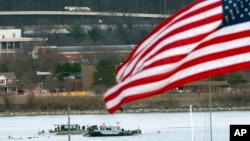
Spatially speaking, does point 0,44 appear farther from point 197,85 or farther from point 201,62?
point 201,62

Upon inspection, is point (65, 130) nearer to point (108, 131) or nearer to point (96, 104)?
point (108, 131)

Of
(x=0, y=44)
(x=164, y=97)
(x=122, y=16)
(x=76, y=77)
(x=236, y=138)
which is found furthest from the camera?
(x=122, y=16)

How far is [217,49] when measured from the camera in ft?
39.0

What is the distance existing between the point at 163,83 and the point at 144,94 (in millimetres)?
187

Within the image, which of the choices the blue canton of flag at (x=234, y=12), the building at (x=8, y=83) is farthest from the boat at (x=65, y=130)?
the blue canton of flag at (x=234, y=12)

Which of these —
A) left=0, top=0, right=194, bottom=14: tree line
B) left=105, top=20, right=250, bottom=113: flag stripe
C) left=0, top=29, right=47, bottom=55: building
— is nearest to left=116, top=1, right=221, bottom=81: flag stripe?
left=105, top=20, right=250, bottom=113: flag stripe

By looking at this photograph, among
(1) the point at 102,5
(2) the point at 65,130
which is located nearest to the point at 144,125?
(2) the point at 65,130

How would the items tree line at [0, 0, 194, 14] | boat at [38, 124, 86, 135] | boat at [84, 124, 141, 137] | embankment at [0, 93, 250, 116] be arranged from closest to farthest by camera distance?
boat at [84, 124, 141, 137], boat at [38, 124, 86, 135], embankment at [0, 93, 250, 116], tree line at [0, 0, 194, 14]

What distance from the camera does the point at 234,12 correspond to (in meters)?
11.9

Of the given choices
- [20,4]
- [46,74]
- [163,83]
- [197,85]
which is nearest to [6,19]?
[20,4]

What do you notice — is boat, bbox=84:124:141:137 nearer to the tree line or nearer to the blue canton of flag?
the blue canton of flag

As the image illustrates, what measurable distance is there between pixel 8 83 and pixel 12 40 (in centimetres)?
2736

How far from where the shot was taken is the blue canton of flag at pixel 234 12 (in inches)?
465

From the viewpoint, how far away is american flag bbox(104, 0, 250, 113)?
11.8m
